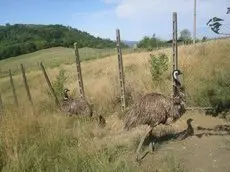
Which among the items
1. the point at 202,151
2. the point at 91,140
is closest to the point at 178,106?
the point at 202,151

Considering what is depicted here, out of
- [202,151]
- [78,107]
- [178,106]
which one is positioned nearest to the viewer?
[202,151]

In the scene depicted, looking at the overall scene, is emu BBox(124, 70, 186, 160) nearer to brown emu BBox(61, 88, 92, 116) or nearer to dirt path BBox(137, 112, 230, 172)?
dirt path BBox(137, 112, 230, 172)

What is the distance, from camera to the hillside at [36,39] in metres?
94.3

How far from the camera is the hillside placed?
94.3 metres

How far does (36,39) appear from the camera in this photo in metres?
105

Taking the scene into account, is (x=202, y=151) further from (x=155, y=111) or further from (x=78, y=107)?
(x=78, y=107)

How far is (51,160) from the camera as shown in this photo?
7.25 meters

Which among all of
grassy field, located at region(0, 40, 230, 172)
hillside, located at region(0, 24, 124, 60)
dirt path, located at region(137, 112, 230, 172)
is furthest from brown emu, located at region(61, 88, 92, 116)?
hillside, located at region(0, 24, 124, 60)

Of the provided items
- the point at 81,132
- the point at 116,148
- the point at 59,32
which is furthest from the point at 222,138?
the point at 59,32

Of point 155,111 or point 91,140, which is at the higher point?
point 155,111

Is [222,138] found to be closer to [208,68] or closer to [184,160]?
[184,160]

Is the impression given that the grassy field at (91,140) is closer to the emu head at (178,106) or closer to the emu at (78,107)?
the emu at (78,107)

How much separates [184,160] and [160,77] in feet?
20.3

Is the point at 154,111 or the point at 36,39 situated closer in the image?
the point at 154,111
